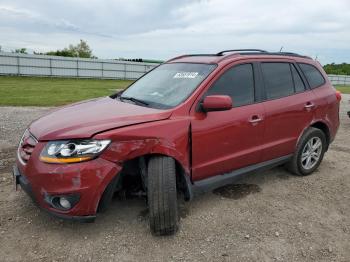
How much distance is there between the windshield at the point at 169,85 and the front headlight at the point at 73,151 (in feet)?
2.97

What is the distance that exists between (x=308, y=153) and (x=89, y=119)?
3.32 m

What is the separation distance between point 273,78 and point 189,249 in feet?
8.21

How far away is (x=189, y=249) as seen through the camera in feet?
10.5

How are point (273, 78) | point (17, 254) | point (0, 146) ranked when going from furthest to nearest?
point (0, 146) → point (273, 78) → point (17, 254)

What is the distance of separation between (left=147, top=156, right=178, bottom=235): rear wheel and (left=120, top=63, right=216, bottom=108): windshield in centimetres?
68

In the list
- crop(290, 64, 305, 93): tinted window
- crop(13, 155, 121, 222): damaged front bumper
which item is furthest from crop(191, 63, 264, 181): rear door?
crop(13, 155, 121, 222): damaged front bumper

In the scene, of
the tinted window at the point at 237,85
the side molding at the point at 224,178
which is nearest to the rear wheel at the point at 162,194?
the side molding at the point at 224,178

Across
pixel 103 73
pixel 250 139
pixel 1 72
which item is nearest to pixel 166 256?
pixel 250 139

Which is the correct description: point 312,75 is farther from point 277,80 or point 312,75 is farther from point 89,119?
point 89,119

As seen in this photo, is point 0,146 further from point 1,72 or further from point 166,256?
point 1,72

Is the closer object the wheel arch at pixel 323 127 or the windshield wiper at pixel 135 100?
the windshield wiper at pixel 135 100

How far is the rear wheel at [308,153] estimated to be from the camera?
16.1 ft

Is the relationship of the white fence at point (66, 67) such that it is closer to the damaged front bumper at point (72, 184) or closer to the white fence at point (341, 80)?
the white fence at point (341, 80)

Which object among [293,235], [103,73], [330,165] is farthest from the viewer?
[103,73]
